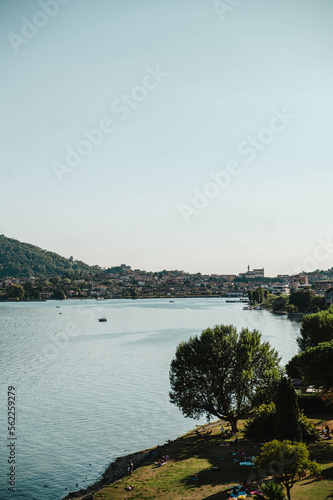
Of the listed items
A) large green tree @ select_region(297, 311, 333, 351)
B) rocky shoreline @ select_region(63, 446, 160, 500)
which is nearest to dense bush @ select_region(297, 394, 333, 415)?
rocky shoreline @ select_region(63, 446, 160, 500)

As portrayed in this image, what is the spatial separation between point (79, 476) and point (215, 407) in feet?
46.1

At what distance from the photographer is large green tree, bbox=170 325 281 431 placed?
40562 mm

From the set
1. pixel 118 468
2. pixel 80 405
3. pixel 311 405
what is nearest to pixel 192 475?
pixel 118 468

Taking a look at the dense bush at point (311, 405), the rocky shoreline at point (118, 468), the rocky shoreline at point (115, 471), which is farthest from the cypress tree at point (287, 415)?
the dense bush at point (311, 405)

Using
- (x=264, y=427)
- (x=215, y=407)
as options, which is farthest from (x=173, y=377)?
(x=264, y=427)

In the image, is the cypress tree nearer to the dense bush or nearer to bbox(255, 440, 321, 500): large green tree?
bbox(255, 440, 321, 500): large green tree

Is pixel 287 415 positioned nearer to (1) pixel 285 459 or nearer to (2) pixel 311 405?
(1) pixel 285 459

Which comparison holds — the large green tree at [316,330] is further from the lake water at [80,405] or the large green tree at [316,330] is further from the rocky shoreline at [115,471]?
the rocky shoreline at [115,471]

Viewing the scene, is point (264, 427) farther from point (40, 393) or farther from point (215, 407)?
point (40, 393)

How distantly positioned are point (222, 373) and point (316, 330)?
93.3 ft

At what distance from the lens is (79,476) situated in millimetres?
35562

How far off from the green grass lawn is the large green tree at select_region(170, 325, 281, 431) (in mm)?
3654

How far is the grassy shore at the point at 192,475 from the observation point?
26.5 m

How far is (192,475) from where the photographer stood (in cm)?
3036
